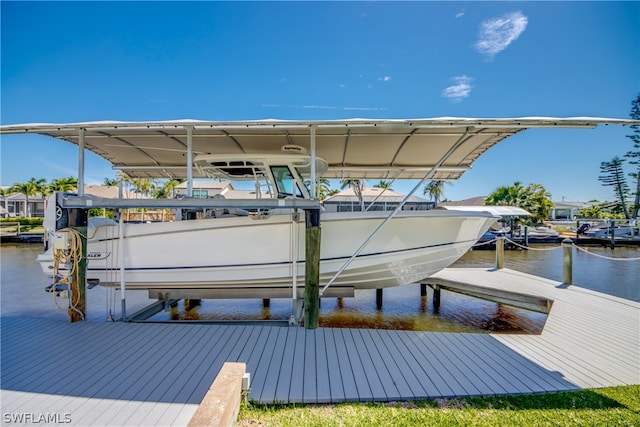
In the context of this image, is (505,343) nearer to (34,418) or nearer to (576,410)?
(576,410)

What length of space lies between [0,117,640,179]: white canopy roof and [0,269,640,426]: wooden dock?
2.52 meters

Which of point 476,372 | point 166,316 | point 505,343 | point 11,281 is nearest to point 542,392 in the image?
point 476,372

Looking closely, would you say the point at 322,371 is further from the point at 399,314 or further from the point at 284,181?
the point at 399,314

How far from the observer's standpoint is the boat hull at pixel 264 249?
456 centimetres

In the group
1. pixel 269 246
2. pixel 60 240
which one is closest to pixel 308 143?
pixel 269 246

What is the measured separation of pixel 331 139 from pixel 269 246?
2044mm

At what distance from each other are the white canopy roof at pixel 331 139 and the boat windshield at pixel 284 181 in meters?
0.50

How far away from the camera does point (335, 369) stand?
302cm

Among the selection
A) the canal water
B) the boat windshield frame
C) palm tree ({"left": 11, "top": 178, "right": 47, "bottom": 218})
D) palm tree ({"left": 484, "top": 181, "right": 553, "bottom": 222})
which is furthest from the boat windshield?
palm tree ({"left": 11, "top": 178, "right": 47, "bottom": 218})

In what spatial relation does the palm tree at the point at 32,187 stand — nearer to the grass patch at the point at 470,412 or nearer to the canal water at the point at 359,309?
the canal water at the point at 359,309

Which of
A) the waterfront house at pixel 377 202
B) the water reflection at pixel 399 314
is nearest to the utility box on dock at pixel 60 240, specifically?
the water reflection at pixel 399 314

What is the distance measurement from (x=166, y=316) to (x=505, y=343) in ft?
22.7

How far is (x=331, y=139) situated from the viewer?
480 centimetres

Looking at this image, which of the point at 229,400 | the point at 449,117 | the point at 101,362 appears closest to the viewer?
the point at 229,400
